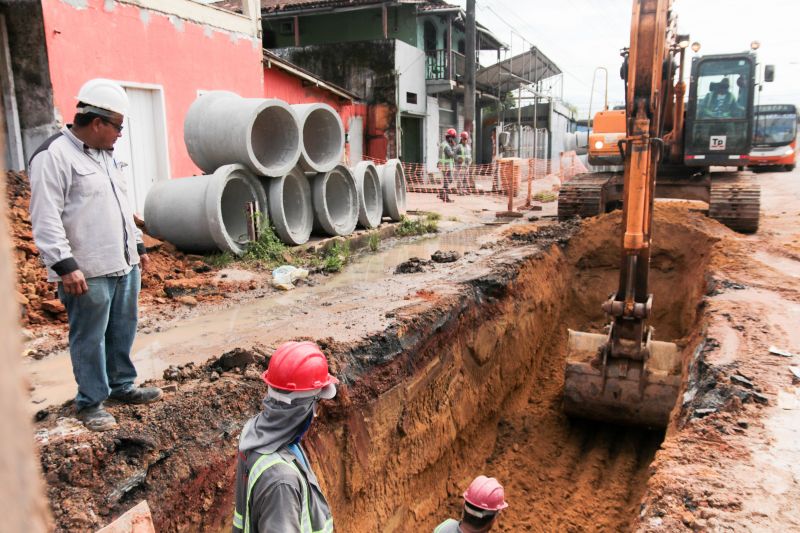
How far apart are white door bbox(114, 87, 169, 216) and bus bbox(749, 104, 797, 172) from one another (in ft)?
77.3

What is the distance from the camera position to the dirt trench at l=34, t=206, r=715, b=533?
3383 mm

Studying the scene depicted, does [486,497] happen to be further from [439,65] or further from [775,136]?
[775,136]

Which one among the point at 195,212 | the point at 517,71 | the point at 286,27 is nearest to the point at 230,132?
the point at 195,212

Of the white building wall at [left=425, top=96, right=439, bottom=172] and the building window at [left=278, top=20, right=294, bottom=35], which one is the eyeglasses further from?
the building window at [left=278, top=20, right=294, bottom=35]

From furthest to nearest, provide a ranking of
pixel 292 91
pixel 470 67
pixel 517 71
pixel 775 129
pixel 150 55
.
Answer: pixel 517 71 → pixel 775 129 → pixel 470 67 → pixel 292 91 → pixel 150 55

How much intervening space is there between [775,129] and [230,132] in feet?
80.6

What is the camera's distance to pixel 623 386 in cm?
617

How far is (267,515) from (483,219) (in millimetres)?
12138

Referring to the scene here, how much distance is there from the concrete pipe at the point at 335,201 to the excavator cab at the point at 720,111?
6157mm

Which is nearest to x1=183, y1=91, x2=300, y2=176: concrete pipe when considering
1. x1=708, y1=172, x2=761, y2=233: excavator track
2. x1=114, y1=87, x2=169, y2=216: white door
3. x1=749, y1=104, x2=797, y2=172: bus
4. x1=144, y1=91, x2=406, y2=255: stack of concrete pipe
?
x1=144, y1=91, x2=406, y2=255: stack of concrete pipe

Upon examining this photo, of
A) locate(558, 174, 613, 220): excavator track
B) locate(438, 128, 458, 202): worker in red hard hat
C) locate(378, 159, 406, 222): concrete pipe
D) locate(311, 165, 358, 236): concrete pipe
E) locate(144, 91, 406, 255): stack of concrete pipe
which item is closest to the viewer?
locate(144, 91, 406, 255): stack of concrete pipe

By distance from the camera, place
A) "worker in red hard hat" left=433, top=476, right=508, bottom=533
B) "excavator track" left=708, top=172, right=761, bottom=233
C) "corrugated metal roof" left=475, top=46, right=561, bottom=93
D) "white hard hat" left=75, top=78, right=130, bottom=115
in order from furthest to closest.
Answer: "corrugated metal roof" left=475, top=46, right=561, bottom=93
"excavator track" left=708, top=172, right=761, bottom=233
"white hard hat" left=75, top=78, right=130, bottom=115
"worker in red hard hat" left=433, top=476, right=508, bottom=533

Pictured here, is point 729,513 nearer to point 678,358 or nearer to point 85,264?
point 678,358

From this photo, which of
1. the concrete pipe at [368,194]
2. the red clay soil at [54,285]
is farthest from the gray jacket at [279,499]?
the concrete pipe at [368,194]
